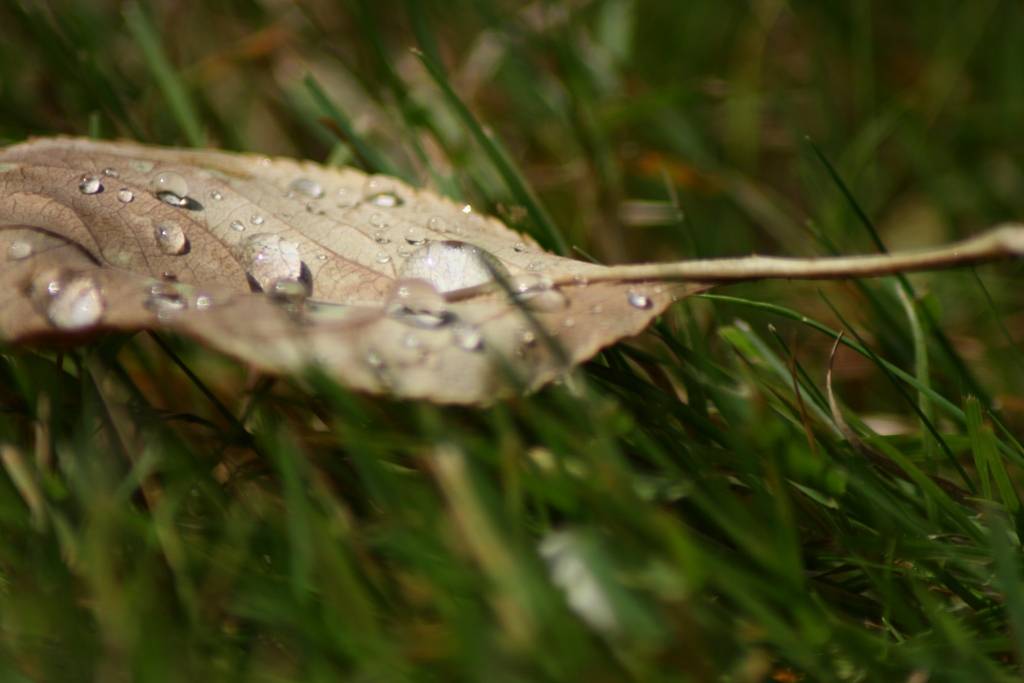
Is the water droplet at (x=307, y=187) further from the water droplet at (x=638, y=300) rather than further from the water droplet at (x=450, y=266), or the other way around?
the water droplet at (x=638, y=300)

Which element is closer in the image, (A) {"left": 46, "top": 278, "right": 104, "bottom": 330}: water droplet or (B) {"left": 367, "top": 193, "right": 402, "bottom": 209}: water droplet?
(A) {"left": 46, "top": 278, "right": 104, "bottom": 330}: water droplet

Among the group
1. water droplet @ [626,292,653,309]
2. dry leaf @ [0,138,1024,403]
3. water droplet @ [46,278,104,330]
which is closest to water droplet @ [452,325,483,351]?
dry leaf @ [0,138,1024,403]

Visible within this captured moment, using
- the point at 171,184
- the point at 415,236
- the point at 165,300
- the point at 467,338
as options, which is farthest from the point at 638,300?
the point at 171,184

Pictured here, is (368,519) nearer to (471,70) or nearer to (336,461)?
(336,461)

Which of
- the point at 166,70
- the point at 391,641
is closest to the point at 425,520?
the point at 391,641

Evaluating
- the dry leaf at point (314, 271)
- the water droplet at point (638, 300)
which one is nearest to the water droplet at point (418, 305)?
the dry leaf at point (314, 271)

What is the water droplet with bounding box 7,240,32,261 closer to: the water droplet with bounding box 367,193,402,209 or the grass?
the grass
